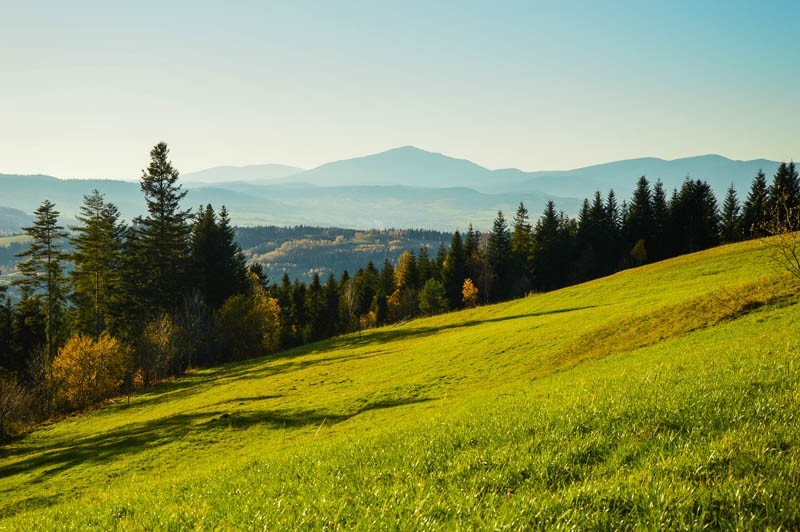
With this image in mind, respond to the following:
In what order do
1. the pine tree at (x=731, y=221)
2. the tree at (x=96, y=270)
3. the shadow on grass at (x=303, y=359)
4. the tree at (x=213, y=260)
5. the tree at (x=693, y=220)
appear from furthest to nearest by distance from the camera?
the tree at (x=693, y=220), the pine tree at (x=731, y=221), the tree at (x=213, y=260), the tree at (x=96, y=270), the shadow on grass at (x=303, y=359)

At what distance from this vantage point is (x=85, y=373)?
50.2 metres

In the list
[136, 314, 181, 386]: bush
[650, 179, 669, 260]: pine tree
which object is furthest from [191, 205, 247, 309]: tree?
[650, 179, 669, 260]: pine tree

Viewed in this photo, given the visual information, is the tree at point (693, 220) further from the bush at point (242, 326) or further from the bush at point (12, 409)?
the bush at point (12, 409)

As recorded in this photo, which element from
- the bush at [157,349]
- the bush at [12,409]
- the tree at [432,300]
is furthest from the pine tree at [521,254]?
the bush at [12,409]

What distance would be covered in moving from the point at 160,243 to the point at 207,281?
1369cm

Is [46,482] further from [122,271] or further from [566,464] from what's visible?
[122,271]

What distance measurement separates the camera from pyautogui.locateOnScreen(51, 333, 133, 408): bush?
49875 mm

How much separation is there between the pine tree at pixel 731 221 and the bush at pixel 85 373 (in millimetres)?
114146

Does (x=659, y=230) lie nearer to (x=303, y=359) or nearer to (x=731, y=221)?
(x=731, y=221)

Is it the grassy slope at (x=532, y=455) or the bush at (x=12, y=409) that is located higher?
the grassy slope at (x=532, y=455)

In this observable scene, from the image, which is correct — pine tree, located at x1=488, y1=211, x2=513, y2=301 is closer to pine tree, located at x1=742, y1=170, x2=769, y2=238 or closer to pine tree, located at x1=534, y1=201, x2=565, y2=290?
pine tree, located at x1=534, y1=201, x2=565, y2=290

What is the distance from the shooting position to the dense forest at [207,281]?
179 feet

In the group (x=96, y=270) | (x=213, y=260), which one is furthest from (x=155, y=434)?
(x=213, y=260)

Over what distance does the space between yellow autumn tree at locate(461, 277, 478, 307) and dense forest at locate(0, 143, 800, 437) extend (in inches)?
10.7
